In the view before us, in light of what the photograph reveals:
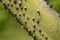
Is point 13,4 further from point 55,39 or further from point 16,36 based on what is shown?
point 16,36

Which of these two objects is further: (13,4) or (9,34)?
(9,34)

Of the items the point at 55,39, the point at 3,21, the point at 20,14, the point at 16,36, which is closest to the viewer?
the point at 55,39

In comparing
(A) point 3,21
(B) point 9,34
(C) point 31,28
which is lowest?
(B) point 9,34

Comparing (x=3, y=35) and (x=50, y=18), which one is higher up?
(x=50, y=18)

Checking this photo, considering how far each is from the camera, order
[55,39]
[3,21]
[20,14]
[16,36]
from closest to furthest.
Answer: [55,39]
[20,14]
[3,21]
[16,36]

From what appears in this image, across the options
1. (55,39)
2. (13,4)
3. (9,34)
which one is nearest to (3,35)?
(9,34)

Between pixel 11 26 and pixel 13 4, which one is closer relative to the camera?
pixel 13 4

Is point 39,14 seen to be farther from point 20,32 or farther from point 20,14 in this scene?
point 20,32

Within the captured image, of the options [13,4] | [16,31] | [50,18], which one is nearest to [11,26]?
[16,31]

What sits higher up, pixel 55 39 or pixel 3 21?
pixel 55 39
